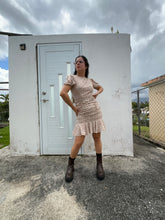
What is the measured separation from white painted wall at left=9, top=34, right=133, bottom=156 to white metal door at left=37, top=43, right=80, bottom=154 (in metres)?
0.13

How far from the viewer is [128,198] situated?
1031 millimetres

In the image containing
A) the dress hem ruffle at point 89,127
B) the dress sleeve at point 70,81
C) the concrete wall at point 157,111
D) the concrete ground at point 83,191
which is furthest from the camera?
the concrete wall at point 157,111

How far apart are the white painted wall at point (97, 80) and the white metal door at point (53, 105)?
0.44 feet

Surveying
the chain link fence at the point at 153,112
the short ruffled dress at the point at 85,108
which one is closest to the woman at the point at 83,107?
the short ruffled dress at the point at 85,108

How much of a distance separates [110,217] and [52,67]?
236 centimetres

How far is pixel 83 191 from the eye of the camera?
3.68 feet

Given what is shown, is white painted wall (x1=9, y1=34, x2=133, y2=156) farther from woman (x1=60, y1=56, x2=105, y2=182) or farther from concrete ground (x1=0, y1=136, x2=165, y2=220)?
woman (x1=60, y1=56, x2=105, y2=182)

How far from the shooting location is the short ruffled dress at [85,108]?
4.03ft

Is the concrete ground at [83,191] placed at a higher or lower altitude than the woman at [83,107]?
lower

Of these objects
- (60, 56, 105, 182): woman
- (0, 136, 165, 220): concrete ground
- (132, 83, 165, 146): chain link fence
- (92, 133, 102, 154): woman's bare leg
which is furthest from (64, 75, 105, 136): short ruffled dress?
(132, 83, 165, 146): chain link fence

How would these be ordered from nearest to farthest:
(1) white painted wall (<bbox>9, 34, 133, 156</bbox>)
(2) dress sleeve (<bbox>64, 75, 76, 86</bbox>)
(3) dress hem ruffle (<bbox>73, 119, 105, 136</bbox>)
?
(2) dress sleeve (<bbox>64, 75, 76, 86</bbox>) → (3) dress hem ruffle (<bbox>73, 119, 105, 136</bbox>) → (1) white painted wall (<bbox>9, 34, 133, 156</bbox>)

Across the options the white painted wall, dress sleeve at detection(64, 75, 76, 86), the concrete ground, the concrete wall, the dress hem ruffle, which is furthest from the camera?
the concrete wall

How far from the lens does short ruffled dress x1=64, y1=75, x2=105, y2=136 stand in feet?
4.03

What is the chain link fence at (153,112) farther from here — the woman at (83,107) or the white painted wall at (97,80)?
the woman at (83,107)
